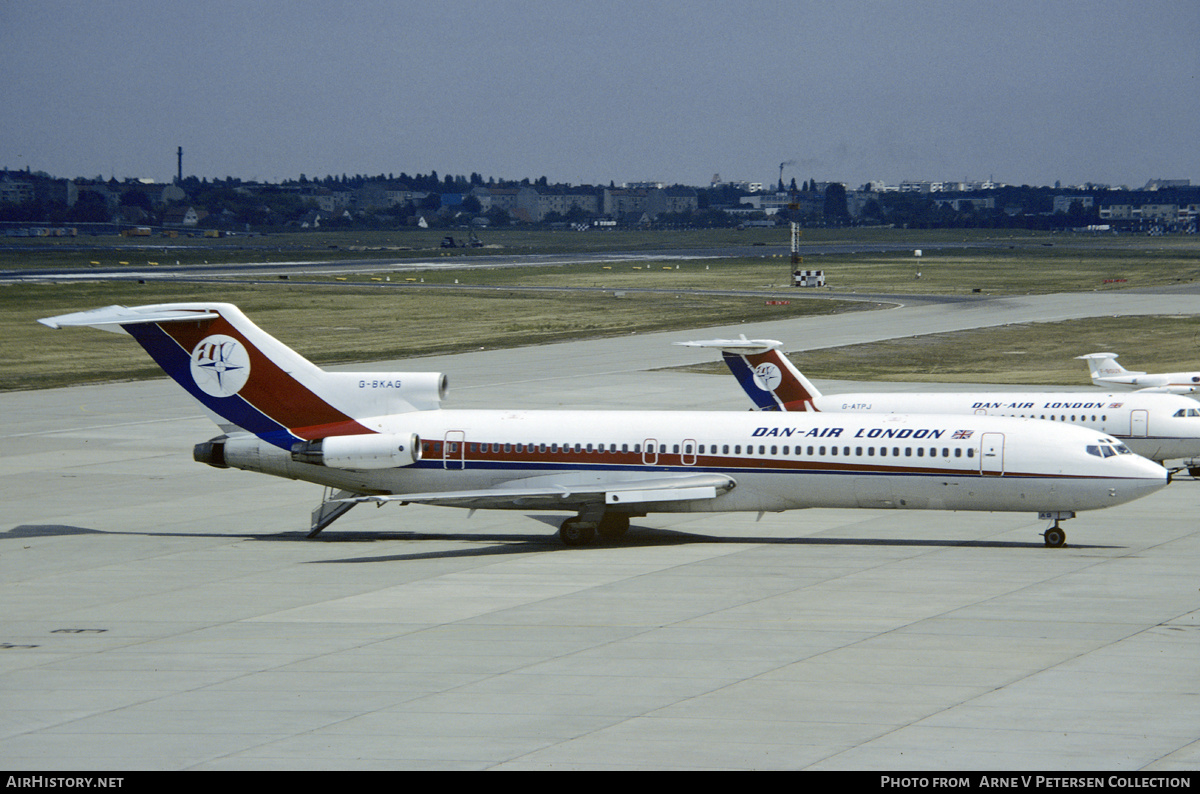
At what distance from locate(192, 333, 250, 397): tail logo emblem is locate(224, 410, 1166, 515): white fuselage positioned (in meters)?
1.53

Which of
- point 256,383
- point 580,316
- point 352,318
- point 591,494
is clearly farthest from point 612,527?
point 580,316

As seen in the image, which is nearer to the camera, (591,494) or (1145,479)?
(1145,479)

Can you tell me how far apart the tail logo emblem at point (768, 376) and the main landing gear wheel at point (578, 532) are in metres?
13.1

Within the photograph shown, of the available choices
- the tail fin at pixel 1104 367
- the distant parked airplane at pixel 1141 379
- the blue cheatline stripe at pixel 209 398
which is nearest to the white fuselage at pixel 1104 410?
the distant parked airplane at pixel 1141 379

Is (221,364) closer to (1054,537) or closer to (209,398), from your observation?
(209,398)

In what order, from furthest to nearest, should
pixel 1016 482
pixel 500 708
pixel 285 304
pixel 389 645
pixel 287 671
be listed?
pixel 285 304 → pixel 1016 482 → pixel 389 645 → pixel 287 671 → pixel 500 708

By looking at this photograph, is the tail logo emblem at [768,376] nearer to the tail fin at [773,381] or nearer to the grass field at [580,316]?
the tail fin at [773,381]

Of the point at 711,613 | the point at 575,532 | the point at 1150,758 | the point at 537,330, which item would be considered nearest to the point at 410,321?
the point at 537,330

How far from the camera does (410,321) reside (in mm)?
110438

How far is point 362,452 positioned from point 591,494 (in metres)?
6.23

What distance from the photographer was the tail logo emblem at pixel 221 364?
38.9m

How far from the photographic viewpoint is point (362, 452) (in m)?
37.8
